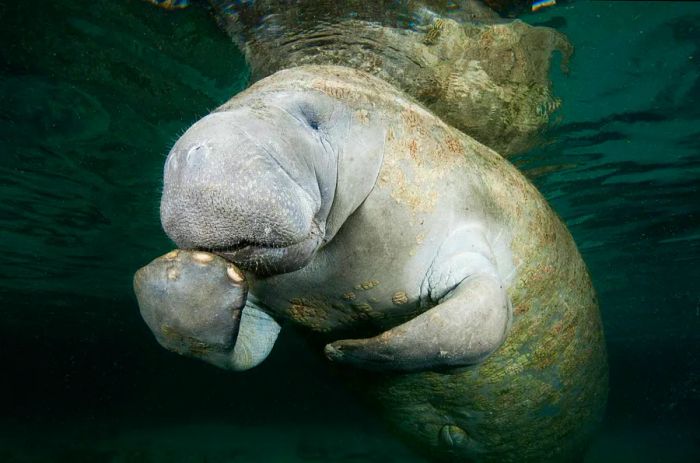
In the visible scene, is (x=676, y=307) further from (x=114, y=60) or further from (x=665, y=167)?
(x=114, y=60)

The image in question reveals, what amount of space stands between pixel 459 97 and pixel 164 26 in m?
3.89

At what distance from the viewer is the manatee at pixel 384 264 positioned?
161cm

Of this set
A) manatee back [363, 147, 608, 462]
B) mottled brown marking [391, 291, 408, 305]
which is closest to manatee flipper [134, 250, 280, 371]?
mottled brown marking [391, 291, 408, 305]

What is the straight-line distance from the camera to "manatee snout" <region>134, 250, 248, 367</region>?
5.46ft

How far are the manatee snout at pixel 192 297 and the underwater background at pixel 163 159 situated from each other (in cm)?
165

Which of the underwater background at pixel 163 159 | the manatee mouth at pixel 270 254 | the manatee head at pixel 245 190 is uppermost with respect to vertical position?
the manatee head at pixel 245 190

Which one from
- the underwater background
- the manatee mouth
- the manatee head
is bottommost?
the underwater background

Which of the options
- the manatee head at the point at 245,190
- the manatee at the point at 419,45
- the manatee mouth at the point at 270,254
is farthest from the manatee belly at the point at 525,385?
the manatee at the point at 419,45

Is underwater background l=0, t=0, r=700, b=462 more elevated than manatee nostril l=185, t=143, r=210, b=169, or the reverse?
manatee nostril l=185, t=143, r=210, b=169

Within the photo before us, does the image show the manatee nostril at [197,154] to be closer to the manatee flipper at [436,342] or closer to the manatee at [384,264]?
the manatee at [384,264]

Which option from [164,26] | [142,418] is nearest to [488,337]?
[164,26]

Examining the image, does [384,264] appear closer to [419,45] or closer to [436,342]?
[436,342]

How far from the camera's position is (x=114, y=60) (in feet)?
22.0

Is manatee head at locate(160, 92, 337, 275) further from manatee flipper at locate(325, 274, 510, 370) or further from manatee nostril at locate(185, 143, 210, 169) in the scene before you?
manatee flipper at locate(325, 274, 510, 370)
